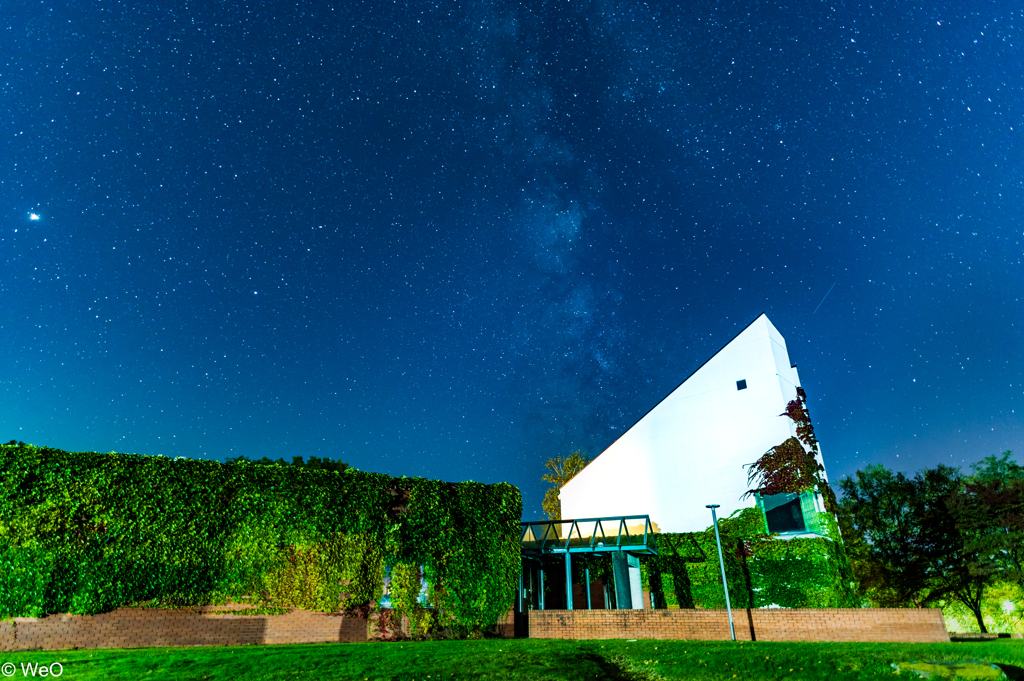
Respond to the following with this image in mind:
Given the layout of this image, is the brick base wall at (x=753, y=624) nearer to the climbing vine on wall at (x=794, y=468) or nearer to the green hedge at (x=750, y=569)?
the green hedge at (x=750, y=569)

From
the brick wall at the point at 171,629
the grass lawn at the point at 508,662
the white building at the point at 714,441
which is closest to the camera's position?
the grass lawn at the point at 508,662

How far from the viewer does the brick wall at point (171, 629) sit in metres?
13.0

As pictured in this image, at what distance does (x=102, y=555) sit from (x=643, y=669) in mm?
13833

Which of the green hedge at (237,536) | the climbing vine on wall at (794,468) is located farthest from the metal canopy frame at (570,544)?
the climbing vine on wall at (794,468)

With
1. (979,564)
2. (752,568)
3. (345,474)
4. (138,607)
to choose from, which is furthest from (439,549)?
(979,564)

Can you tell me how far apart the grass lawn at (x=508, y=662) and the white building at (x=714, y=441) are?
38.7 ft

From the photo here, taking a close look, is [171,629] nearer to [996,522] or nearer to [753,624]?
[753,624]

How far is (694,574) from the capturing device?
77.3ft

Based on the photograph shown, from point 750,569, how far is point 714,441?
19.7 feet

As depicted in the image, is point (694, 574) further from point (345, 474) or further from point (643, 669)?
point (345, 474)

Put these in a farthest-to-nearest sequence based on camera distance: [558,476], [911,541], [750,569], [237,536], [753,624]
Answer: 1. [558,476]
2. [911,541]
3. [750,569]
4. [753,624]
5. [237,536]

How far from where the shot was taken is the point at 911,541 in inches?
1180

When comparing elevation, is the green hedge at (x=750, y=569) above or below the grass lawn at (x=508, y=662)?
above

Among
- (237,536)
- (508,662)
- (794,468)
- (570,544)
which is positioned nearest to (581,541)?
(570,544)
